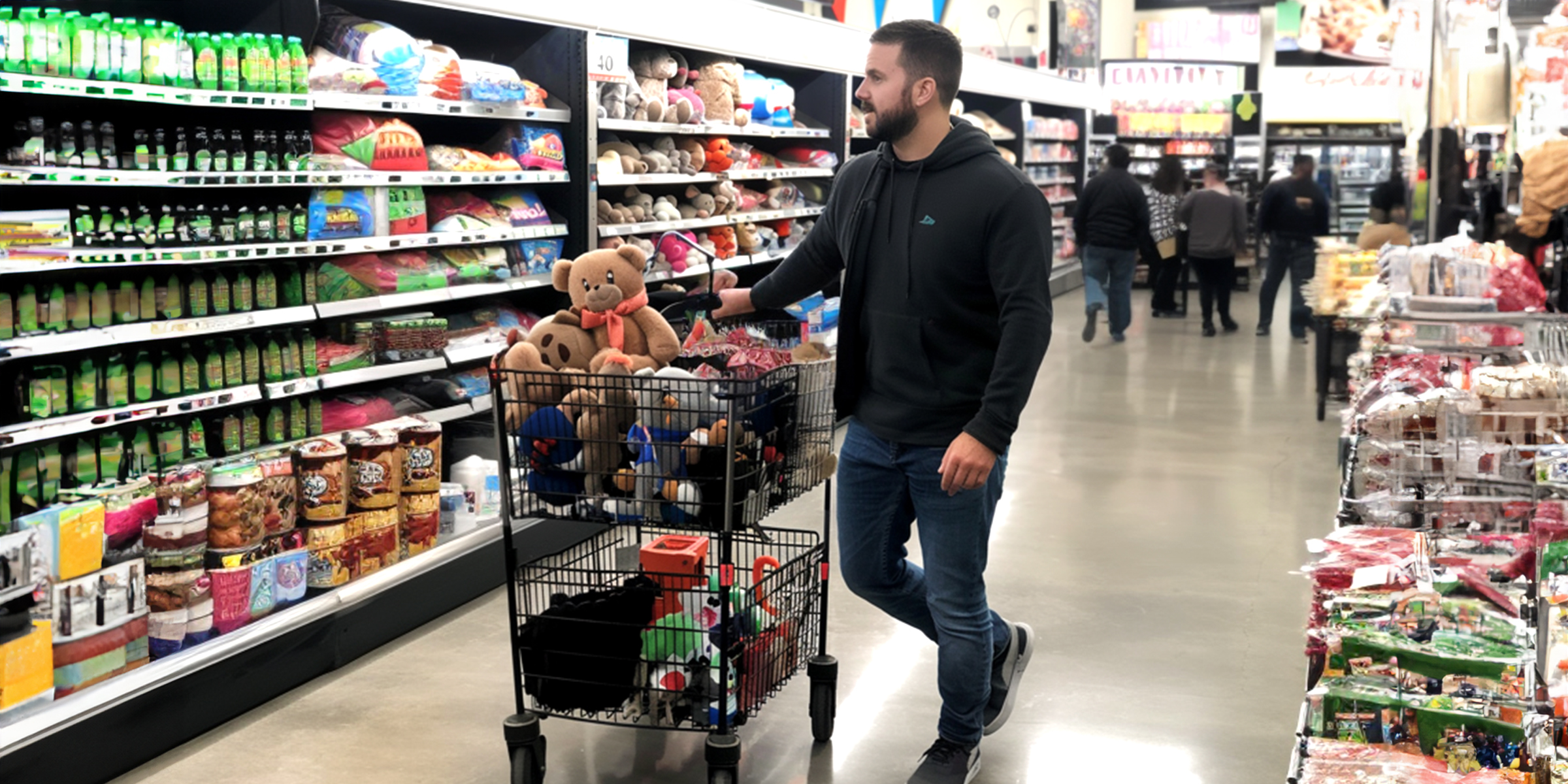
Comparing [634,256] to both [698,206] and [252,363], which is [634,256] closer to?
[252,363]

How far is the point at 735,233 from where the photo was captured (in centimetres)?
762

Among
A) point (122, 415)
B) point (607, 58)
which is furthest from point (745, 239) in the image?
point (122, 415)

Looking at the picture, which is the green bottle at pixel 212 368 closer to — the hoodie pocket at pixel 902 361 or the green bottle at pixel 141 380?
the green bottle at pixel 141 380

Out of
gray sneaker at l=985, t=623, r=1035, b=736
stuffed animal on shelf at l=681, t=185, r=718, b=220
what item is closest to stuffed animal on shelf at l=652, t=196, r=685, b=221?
stuffed animal on shelf at l=681, t=185, r=718, b=220

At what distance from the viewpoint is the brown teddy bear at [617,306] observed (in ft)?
11.2

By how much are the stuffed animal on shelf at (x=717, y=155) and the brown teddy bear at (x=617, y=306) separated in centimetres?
375

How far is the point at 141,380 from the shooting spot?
3.97 metres

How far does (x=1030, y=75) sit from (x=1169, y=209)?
209 cm

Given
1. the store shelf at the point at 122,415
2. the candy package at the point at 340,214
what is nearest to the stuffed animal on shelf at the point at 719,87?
the candy package at the point at 340,214

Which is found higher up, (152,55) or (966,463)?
(152,55)

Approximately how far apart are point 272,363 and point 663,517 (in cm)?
201

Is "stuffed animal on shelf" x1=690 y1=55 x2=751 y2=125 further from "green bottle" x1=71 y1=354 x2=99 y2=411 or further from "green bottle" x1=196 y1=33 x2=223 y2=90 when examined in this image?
"green bottle" x1=71 y1=354 x2=99 y2=411

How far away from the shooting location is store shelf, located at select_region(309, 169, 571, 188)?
451 cm

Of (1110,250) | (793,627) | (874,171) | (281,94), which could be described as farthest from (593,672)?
(1110,250)
